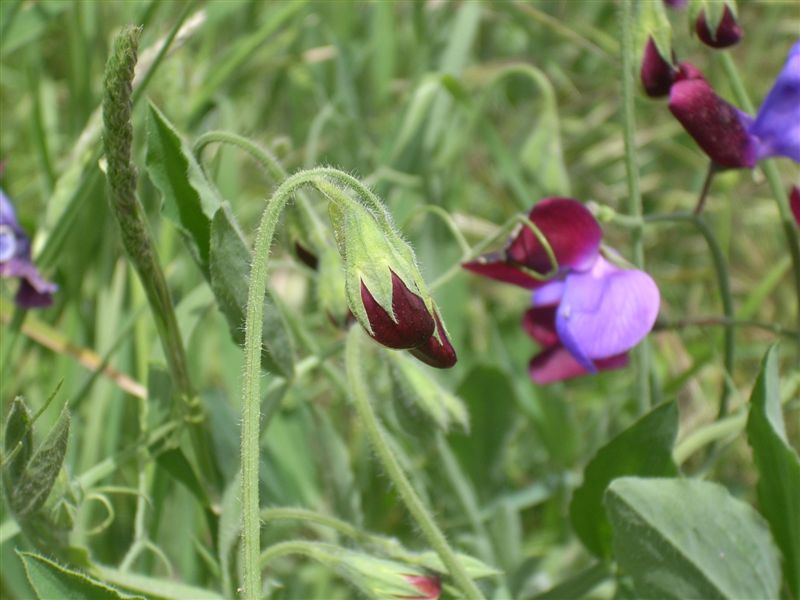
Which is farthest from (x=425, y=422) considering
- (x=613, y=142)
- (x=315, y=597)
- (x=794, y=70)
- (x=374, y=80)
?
(x=613, y=142)

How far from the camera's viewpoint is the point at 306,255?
1.29 meters

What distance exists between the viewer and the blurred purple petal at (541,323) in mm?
1373

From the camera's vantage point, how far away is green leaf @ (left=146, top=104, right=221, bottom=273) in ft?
3.44

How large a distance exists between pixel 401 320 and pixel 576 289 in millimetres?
425

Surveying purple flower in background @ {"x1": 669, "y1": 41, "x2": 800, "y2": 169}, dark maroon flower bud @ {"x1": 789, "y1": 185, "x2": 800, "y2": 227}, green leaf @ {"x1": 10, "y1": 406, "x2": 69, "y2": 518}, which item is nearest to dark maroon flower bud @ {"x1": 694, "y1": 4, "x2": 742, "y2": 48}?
purple flower in background @ {"x1": 669, "y1": 41, "x2": 800, "y2": 169}

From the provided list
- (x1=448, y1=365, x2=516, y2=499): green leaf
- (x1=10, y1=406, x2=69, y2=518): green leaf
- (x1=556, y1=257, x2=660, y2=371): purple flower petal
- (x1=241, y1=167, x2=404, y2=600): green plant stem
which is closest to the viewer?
(x1=241, y1=167, x2=404, y2=600): green plant stem

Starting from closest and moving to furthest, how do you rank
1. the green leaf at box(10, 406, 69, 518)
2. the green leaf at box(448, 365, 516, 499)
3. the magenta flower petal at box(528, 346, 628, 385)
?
1. the green leaf at box(10, 406, 69, 518)
2. the magenta flower petal at box(528, 346, 628, 385)
3. the green leaf at box(448, 365, 516, 499)

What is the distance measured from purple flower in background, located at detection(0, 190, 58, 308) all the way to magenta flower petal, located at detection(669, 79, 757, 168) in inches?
29.4

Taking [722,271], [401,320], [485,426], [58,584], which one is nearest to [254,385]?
[401,320]

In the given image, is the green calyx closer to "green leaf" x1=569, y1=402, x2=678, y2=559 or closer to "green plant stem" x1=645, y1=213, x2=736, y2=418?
"green leaf" x1=569, y1=402, x2=678, y2=559

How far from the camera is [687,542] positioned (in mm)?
1043

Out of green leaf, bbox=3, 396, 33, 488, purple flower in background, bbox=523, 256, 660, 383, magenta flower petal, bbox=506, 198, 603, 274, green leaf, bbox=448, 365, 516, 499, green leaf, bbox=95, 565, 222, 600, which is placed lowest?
green leaf, bbox=448, 365, 516, 499

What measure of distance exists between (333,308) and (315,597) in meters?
0.51

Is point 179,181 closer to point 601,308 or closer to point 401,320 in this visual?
point 401,320
